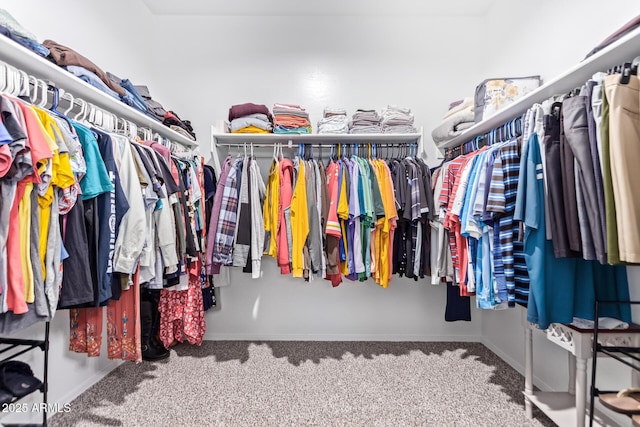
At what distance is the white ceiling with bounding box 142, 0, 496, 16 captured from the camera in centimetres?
243

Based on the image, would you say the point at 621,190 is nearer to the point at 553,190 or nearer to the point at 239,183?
the point at 553,190

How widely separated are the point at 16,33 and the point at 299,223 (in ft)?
5.15

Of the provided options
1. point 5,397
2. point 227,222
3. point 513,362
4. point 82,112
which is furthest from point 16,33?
point 513,362

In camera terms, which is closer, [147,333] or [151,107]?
[151,107]

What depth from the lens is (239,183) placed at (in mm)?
2053

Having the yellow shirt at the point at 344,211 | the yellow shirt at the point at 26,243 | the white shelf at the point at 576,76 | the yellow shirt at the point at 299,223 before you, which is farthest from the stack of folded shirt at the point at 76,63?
the white shelf at the point at 576,76

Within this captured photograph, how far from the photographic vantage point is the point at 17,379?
47.1 inches

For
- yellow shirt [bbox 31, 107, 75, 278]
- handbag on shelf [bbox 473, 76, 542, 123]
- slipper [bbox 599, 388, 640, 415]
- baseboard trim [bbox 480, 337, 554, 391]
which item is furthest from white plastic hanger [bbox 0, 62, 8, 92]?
baseboard trim [bbox 480, 337, 554, 391]

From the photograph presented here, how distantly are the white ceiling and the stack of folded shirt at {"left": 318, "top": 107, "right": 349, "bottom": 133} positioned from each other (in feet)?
3.16

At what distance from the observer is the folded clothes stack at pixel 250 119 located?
2.25 metres

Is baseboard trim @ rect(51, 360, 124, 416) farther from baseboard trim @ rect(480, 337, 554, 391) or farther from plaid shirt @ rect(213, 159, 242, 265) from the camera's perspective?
baseboard trim @ rect(480, 337, 554, 391)

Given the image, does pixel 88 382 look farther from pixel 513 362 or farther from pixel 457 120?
pixel 457 120

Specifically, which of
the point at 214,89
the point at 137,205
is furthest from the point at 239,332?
the point at 214,89

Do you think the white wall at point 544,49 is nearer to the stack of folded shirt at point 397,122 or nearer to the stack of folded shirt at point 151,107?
the stack of folded shirt at point 397,122
